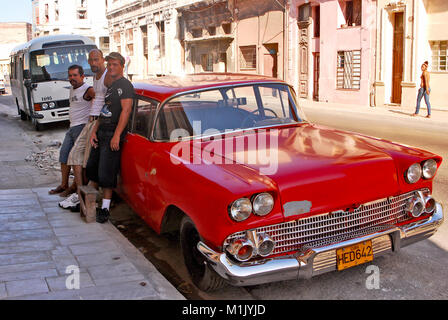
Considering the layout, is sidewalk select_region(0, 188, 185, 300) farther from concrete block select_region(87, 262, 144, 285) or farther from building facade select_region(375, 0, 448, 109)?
building facade select_region(375, 0, 448, 109)

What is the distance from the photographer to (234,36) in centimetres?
3072

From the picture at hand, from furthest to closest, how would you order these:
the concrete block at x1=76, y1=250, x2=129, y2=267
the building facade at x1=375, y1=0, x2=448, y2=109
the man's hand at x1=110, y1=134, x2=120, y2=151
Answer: the building facade at x1=375, y1=0, x2=448, y2=109 < the man's hand at x1=110, y1=134, x2=120, y2=151 < the concrete block at x1=76, y1=250, x2=129, y2=267

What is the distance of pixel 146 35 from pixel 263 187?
4458 cm

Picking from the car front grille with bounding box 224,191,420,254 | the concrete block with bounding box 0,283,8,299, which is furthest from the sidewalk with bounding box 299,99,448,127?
the concrete block with bounding box 0,283,8,299

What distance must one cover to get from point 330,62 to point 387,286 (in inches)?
789

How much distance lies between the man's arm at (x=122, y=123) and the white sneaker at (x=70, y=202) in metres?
1.07

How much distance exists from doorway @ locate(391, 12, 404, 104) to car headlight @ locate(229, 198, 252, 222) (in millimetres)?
18190

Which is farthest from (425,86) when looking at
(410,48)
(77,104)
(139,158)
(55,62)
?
Answer: (139,158)

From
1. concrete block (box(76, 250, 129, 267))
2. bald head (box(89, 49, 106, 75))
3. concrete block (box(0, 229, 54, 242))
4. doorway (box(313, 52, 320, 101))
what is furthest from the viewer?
doorway (box(313, 52, 320, 101))

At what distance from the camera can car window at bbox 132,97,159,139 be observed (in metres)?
4.93

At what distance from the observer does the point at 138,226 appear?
5.93m

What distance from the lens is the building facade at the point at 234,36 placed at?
88.7ft

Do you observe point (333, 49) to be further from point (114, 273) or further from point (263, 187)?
point (263, 187)
